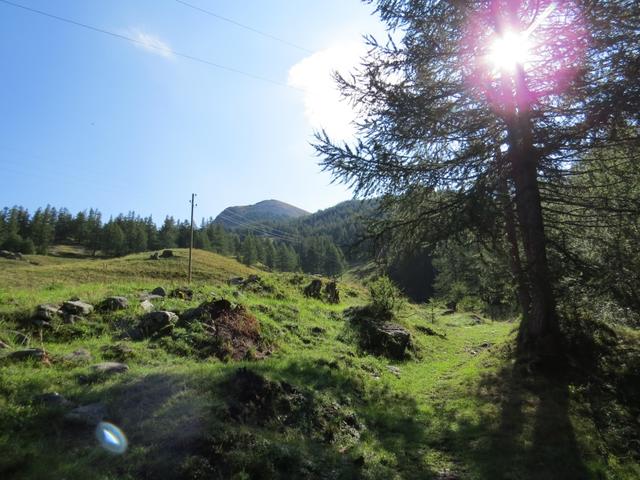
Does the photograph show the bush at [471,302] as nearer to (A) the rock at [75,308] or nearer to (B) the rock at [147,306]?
(B) the rock at [147,306]

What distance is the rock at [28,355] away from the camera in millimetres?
7143

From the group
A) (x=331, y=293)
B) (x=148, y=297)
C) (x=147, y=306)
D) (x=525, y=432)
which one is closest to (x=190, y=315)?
(x=147, y=306)

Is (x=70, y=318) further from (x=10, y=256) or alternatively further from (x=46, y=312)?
(x=10, y=256)

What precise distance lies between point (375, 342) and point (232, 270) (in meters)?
59.7

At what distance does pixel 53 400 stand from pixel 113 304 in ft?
19.3

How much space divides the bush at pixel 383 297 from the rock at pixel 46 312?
12615 mm

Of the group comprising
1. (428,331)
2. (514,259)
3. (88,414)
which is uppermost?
(514,259)

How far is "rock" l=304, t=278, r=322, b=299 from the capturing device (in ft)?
77.4

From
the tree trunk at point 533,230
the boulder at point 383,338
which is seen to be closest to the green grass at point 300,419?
the tree trunk at point 533,230

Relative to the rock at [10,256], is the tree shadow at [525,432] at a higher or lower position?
lower

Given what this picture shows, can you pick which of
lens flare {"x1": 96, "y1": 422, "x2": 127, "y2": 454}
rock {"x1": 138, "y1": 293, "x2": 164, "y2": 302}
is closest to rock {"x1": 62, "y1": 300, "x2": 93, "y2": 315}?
rock {"x1": 138, "y1": 293, "x2": 164, "y2": 302}

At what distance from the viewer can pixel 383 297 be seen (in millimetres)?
18375

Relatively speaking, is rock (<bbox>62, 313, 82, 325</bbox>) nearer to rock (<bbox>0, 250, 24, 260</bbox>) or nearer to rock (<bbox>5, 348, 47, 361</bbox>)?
rock (<bbox>5, 348, 47, 361</bbox>)

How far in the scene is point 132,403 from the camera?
5.91 m
